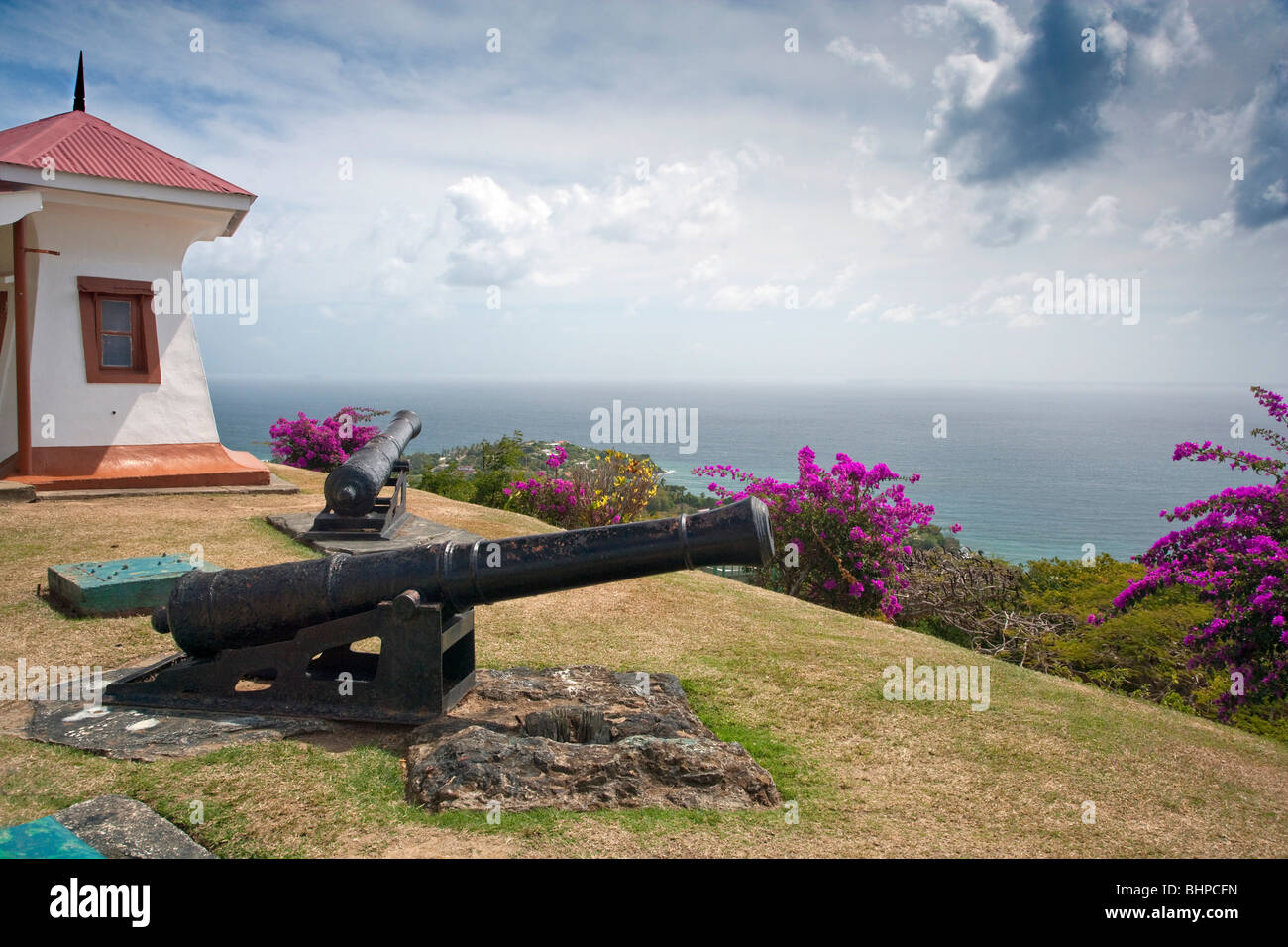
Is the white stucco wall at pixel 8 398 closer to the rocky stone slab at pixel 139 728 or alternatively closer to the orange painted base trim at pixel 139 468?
the orange painted base trim at pixel 139 468

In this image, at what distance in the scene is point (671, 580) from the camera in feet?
28.7

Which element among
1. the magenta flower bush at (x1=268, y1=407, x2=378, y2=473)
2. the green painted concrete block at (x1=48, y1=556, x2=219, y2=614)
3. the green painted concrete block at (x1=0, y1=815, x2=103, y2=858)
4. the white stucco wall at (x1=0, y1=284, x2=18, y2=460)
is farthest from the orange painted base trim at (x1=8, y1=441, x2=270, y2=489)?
the green painted concrete block at (x1=0, y1=815, x2=103, y2=858)

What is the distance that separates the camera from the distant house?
10758mm

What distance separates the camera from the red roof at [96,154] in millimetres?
10773

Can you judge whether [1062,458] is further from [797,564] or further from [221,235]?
[221,235]

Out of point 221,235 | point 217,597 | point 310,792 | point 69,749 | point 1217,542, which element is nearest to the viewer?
point 310,792

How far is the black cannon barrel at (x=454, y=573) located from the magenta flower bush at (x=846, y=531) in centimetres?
641

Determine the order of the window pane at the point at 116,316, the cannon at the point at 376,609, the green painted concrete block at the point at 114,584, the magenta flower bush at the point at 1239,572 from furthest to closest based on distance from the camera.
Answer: the window pane at the point at 116,316 < the magenta flower bush at the point at 1239,572 < the green painted concrete block at the point at 114,584 < the cannon at the point at 376,609

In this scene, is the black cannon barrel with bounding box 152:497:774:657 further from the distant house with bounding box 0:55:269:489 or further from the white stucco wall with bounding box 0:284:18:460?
the white stucco wall with bounding box 0:284:18:460

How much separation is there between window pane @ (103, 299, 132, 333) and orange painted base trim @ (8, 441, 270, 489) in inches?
60.0

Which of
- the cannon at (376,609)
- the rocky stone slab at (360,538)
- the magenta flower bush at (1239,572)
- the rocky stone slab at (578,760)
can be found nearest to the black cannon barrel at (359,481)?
the rocky stone slab at (360,538)

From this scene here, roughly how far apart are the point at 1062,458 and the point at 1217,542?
133 ft

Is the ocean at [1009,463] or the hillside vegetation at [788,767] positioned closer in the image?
the hillside vegetation at [788,767]
